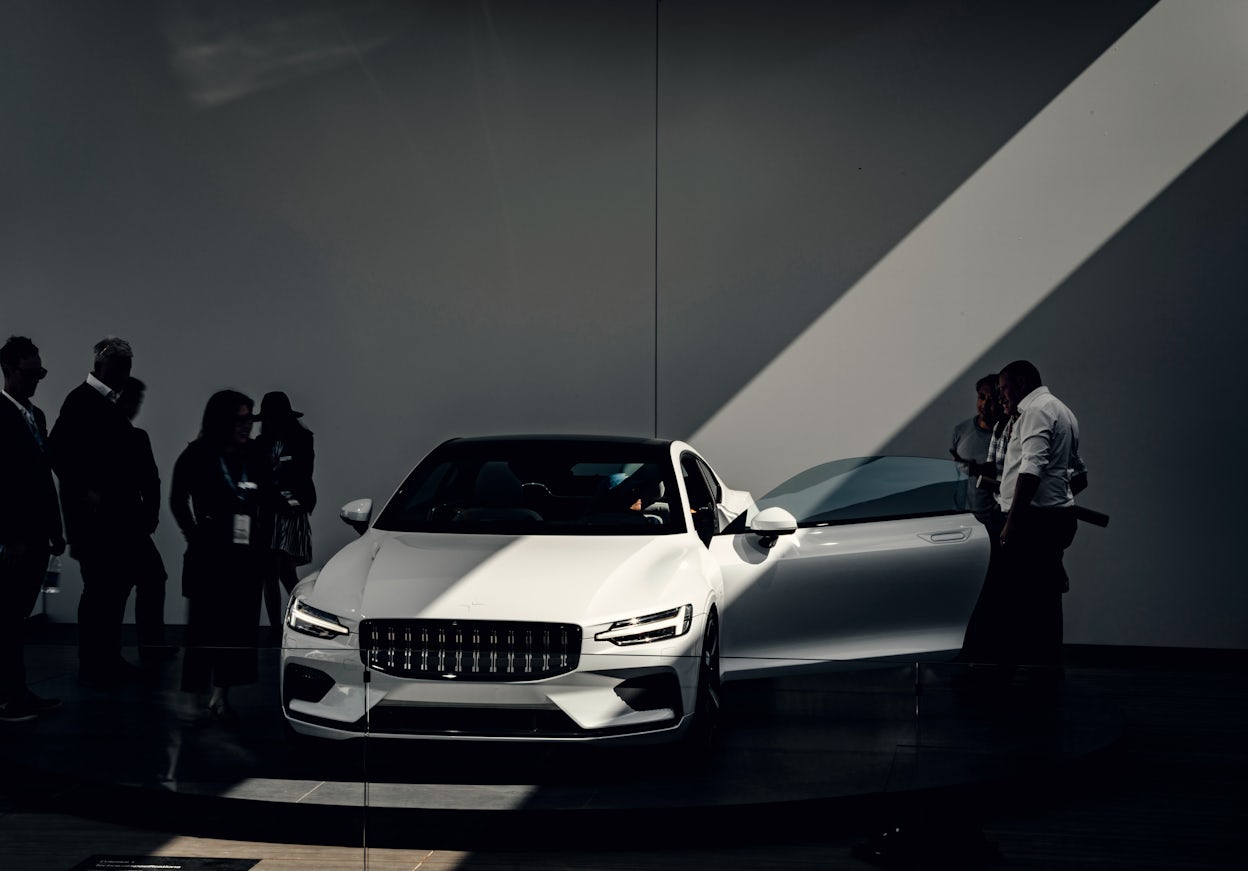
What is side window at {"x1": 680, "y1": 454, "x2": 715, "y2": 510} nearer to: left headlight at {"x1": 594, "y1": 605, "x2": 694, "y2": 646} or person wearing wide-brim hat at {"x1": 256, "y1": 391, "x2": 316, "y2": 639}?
left headlight at {"x1": 594, "y1": 605, "x2": 694, "y2": 646}

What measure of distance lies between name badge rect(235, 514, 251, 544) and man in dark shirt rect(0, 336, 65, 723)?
0.75 meters

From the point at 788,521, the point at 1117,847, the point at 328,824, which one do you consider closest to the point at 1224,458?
the point at 788,521

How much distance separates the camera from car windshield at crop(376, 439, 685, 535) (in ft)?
19.1

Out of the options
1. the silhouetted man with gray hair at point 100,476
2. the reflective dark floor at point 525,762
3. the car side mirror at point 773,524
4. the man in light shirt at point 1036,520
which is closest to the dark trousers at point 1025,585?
the man in light shirt at point 1036,520

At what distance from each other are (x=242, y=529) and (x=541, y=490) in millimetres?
1310

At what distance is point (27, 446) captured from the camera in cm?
566

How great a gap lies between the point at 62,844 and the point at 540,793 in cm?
131

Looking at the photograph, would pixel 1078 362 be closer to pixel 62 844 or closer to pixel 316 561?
pixel 316 561

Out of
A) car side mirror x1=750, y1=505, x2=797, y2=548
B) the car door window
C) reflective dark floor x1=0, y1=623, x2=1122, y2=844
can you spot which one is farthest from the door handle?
reflective dark floor x1=0, y1=623, x2=1122, y2=844

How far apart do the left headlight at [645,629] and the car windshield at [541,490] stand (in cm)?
77

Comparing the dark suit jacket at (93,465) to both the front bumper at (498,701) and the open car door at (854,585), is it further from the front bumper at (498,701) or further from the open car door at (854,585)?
the open car door at (854,585)

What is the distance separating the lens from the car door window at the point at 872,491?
6.82 m

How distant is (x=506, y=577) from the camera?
5121 millimetres

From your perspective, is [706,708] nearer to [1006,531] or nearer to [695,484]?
[695,484]
